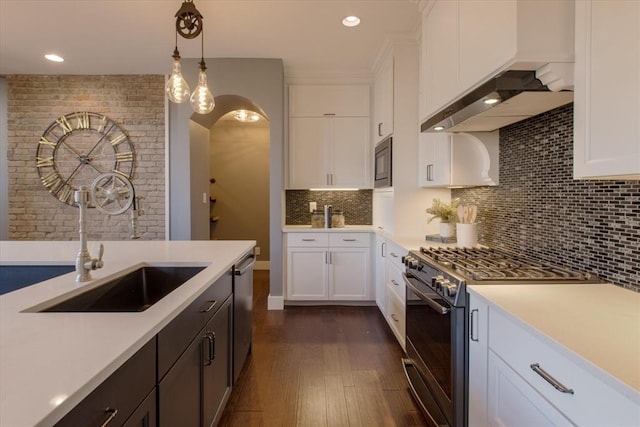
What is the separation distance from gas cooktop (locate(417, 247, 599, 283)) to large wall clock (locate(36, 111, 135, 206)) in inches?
151

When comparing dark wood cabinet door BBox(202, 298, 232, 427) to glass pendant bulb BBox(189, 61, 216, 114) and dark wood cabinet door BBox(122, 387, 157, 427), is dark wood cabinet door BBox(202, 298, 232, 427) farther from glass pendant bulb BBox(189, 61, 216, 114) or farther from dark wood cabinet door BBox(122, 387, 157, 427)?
glass pendant bulb BBox(189, 61, 216, 114)

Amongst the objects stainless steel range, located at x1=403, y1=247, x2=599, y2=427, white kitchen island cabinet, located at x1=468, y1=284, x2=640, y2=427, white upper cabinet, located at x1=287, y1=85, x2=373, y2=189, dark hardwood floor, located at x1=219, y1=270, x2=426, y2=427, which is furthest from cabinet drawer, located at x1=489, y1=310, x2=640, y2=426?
white upper cabinet, located at x1=287, y1=85, x2=373, y2=189

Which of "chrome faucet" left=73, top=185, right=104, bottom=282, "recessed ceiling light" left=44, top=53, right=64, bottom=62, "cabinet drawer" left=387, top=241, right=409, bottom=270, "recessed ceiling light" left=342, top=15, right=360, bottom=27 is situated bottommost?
"cabinet drawer" left=387, top=241, right=409, bottom=270

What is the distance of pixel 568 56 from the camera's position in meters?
1.27

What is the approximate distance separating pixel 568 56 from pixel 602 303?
909 millimetres

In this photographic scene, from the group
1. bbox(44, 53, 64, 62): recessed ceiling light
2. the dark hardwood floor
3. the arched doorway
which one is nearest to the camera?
the dark hardwood floor

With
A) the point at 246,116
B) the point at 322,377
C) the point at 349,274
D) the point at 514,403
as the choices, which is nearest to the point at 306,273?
the point at 349,274

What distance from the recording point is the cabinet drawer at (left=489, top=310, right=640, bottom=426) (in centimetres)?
73

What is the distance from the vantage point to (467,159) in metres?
2.42

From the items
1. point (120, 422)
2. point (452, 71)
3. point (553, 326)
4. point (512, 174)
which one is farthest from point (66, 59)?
point (553, 326)

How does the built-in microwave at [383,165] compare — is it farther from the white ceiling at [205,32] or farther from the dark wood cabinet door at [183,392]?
the dark wood cabinet door at [183,392]

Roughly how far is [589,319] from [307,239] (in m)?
2.92

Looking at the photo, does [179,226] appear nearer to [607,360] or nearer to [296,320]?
[296,320]

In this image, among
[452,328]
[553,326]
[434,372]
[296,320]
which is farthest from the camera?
[296,320]
